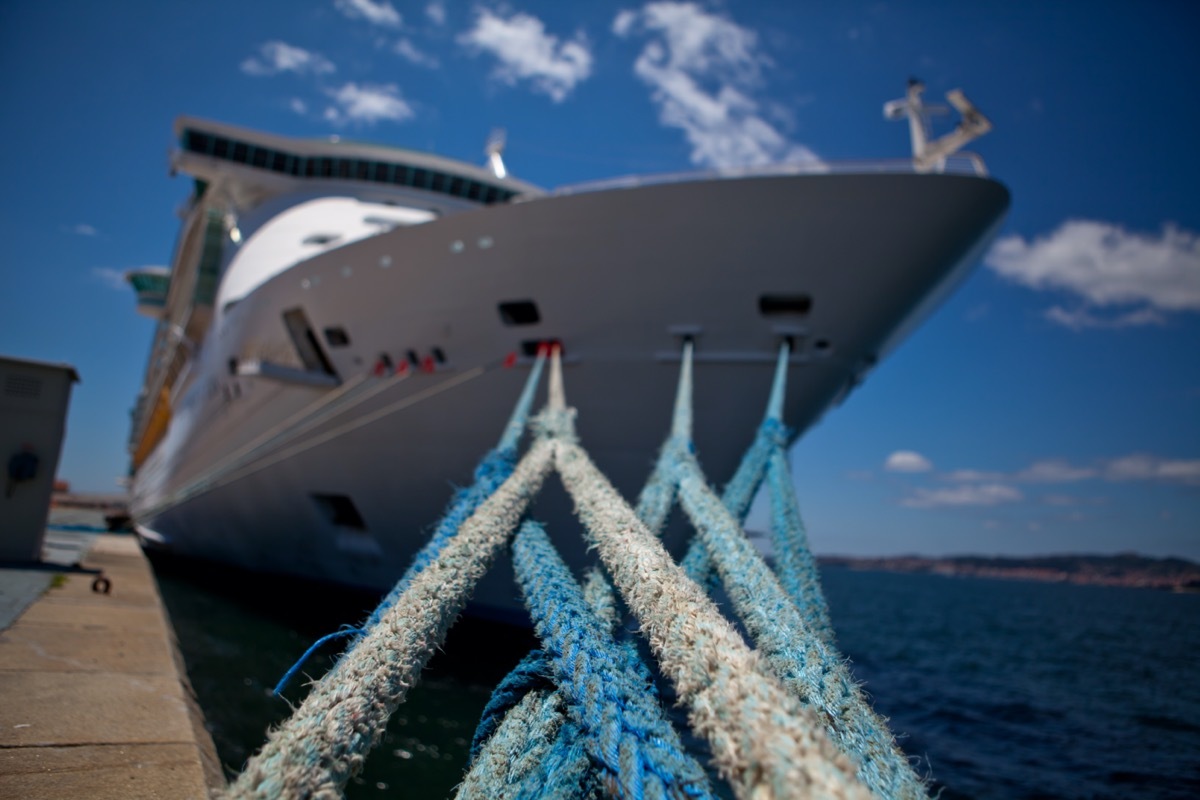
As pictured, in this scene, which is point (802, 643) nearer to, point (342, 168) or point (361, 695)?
point (361, 695)

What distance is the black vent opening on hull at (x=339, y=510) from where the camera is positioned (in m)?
9.86

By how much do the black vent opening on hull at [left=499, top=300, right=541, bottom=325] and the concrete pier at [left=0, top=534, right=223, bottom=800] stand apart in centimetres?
442

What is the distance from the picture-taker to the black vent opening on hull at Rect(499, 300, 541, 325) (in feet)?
24.8

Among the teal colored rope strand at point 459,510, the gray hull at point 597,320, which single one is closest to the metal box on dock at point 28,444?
the gray hull at point 597,320

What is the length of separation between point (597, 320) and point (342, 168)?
11.0 meters

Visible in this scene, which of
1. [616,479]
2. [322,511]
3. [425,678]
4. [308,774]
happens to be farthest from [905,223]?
[322,511]

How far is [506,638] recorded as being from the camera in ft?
29.9

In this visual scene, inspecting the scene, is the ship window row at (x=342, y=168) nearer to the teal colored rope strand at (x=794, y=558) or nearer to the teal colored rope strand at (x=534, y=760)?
the teal colored rope strand at (x=794, y=558)

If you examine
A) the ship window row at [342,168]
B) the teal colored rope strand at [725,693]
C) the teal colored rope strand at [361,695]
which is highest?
the ship window row at [342,168]

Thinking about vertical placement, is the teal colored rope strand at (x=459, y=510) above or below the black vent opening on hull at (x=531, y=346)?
below

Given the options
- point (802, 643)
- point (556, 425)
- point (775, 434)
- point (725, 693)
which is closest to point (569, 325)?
point (775, 434)

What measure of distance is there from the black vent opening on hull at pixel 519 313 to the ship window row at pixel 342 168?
28.8 feet

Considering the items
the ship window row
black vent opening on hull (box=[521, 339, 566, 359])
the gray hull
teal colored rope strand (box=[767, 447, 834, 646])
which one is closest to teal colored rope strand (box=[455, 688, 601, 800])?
teal colored rope strand (box=[767, 447, 834, 646])

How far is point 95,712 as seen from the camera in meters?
3.24
